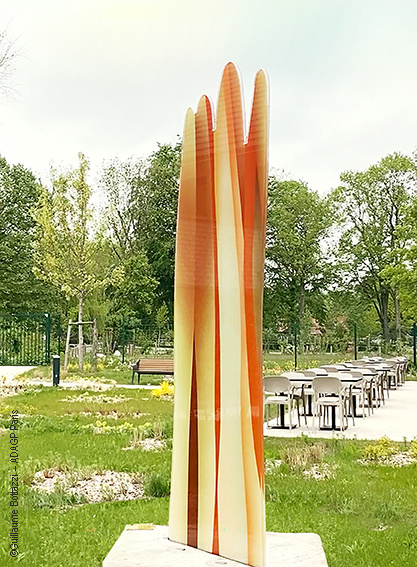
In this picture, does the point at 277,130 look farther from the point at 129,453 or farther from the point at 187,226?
the point at 129,453

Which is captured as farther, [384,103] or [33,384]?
[33,384]

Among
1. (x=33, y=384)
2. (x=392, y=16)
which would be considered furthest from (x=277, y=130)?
(x=33, y=384)

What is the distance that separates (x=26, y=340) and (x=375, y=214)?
808cm

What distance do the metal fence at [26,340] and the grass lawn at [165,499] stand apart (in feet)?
23.7

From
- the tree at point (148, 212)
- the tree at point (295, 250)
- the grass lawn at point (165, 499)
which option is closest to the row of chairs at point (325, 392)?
the grass lawn at point (165, 499)

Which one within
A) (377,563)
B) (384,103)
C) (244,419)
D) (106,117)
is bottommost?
(377,563)

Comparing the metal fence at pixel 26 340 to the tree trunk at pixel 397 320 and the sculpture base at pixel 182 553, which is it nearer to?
the tree trunk at pixel 397 320

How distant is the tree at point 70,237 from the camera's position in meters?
11.7

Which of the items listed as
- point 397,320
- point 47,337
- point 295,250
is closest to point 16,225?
point 47,337

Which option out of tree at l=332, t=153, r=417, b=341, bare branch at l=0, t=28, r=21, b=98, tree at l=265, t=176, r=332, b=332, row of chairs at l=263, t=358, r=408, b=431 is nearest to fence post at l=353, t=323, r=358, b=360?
tree at l=332, t=153, r=417, b=341

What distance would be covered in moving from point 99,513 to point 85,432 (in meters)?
2.90

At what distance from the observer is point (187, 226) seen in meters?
2.98

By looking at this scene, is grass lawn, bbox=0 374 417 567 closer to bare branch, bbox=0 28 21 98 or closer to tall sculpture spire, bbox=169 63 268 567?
tall sculpture spire, bbox=169 63 268 567

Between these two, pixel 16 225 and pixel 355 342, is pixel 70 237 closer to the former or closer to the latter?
pixel 16 225
